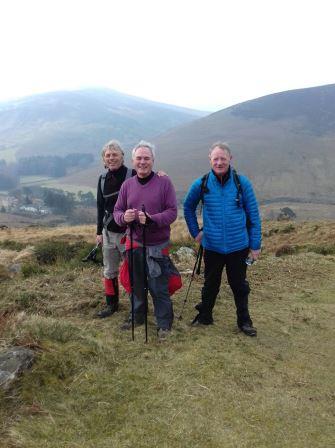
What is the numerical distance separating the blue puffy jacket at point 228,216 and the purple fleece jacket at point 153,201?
0.52m

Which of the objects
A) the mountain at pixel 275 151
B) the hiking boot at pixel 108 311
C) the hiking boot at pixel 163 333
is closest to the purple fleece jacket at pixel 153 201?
the hiking boot at pixel 163 333

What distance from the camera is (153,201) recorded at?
543 cm

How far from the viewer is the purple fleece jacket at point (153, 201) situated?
5.42 m

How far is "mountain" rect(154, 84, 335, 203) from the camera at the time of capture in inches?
4830

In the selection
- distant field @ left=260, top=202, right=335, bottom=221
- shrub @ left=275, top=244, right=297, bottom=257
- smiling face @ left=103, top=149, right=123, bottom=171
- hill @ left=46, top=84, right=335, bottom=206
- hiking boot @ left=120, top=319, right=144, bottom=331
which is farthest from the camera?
hill @ left=46, top=84, right=335, bottom=206

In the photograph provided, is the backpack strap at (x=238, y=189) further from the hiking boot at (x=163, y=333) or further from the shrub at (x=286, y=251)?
the shrub at (x=286, y=251)

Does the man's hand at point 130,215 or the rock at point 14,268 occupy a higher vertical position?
the man's hand at point 130,215

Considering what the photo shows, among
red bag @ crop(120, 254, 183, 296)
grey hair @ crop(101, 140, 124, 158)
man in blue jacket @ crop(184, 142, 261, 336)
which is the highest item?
grey hair @ crop(101, 140, 124, 158)

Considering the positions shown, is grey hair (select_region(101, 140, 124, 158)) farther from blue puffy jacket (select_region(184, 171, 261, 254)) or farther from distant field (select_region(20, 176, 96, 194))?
distant field (select_region(20, 176, 96, 194))

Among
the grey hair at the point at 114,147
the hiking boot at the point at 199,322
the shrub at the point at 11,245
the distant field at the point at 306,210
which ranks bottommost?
the distant field at the point at 306,210

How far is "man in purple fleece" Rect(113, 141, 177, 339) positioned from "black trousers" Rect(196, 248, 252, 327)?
66cm

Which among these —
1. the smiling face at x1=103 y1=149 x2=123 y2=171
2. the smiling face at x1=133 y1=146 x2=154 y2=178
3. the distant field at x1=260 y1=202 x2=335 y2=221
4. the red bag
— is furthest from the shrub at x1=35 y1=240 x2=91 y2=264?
the distant field at x1=260 y1=202 x2=335 y2=221

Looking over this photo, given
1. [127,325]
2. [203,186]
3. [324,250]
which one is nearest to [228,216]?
[203,186]

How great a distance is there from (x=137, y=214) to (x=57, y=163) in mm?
186196
